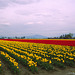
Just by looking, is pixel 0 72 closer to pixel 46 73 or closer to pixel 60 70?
pixel 46 73

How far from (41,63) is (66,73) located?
181cm

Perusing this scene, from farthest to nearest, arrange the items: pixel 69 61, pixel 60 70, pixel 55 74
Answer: pixel 69 61 → pixel 60 70 → pixel 55 74

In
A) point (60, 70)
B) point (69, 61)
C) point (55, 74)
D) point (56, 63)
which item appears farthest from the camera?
point (69, 61)

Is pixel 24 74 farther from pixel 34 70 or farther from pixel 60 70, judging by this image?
pixel 60 70

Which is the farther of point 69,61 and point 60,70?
point 69,61

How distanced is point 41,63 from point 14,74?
2.00 m

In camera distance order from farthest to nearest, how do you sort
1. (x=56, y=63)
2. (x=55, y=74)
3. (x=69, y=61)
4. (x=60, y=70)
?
(x=69, y=61) < (x=56, y=63) < (x=60, y=70) < (x=55, y=74)

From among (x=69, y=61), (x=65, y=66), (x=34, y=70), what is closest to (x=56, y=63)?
(x=65, y=66)

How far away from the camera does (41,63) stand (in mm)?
7336

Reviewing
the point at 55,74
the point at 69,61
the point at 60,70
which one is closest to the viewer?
the point at 55,74

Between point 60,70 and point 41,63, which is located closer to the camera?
point 60,70

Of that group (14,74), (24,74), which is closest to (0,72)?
(14,74)

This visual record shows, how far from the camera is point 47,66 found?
671cm

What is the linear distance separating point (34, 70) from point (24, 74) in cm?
62
